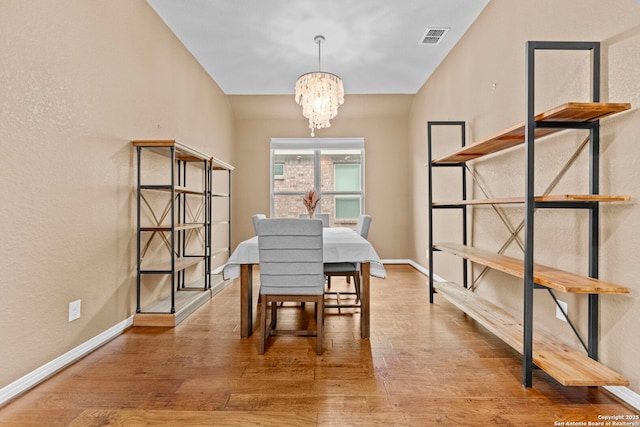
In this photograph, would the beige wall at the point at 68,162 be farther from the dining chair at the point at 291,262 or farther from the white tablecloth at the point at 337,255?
the dining chair at the point at 291,262

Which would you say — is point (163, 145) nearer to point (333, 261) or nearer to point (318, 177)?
point (333, 261)

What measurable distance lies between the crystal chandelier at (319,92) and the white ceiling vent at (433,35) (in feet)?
3.20

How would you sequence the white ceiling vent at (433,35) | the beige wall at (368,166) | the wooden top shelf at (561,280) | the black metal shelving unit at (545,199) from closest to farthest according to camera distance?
the wooden top shelf at (561,280), the black metal shelving unit at (545,199), the white ceiling vent at (433,35), the beige wall at (368,166)

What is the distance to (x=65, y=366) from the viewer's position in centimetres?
198

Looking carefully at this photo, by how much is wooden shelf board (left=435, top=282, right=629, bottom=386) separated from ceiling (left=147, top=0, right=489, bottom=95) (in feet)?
8.59

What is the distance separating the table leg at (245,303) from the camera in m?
2.45

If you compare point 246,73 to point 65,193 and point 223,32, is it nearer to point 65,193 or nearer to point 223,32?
point 223,32

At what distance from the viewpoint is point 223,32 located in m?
3.36

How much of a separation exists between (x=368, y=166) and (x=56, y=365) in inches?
191

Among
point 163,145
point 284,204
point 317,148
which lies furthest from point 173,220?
point 317,148

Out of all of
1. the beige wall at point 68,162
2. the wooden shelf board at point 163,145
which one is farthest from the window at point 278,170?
the beige wall at point 68,162

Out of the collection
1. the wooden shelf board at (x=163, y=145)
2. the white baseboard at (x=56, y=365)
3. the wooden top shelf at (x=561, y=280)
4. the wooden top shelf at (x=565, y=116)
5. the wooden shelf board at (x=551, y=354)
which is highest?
the wooden shelf board at (x=163, y=145)

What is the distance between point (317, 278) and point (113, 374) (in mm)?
1309

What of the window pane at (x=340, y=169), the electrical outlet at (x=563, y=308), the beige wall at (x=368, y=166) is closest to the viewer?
the electrical outlet at (x=563, y=308)
